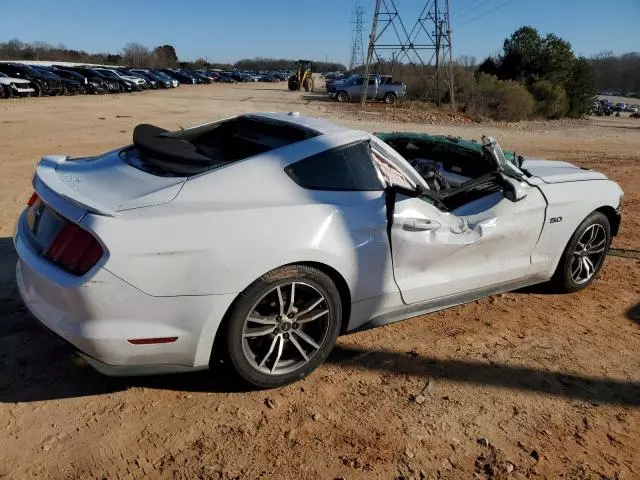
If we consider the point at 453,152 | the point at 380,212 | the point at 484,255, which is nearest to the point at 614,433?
the point at 484,255

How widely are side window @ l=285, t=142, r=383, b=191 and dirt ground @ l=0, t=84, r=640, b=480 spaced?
1.11 metres

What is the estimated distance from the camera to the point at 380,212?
327 centimetres

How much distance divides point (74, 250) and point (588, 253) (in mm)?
4054

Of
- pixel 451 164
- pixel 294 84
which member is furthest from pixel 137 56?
pixel 451 164

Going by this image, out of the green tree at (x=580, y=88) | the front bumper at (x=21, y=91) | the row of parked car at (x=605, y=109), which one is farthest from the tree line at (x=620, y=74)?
the front bumper at (x=21, y=91)

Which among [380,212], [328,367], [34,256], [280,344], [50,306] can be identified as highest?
[380,212]

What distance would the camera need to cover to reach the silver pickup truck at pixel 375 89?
3394cm

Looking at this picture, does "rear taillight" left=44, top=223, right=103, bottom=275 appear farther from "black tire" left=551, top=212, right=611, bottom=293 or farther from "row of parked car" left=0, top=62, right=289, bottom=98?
"row of parked car" left=0, top=62, right=289, bottom=98

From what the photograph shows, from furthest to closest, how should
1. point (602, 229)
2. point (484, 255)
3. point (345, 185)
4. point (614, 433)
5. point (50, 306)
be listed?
point (602, 229) → point (484, 255) → point (345, 185) → point (614, 433) → point (50, 306)

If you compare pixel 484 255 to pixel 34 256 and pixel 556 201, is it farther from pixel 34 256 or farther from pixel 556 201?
pixel 34 256

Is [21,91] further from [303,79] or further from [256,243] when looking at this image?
[256,243]

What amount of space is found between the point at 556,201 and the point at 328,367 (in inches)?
87.7

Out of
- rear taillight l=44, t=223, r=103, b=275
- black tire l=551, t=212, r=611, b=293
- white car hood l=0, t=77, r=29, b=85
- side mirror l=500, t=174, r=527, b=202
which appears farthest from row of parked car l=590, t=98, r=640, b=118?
rear taillight l=44, t=223, r=103, b=275

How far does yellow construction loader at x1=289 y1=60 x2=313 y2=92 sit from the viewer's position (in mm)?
45938
